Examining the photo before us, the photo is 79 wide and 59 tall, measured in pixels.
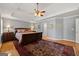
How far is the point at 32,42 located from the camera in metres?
2.33

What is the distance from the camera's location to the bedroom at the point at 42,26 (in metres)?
2.24

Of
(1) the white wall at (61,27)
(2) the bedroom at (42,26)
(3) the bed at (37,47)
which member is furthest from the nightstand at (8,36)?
(1) the white wall at (61,27)

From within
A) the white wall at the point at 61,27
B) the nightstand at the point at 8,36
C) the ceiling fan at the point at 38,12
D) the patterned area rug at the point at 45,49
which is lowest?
the patterned area rug at the point at 45,49

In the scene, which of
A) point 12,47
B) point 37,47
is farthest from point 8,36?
point 37,47

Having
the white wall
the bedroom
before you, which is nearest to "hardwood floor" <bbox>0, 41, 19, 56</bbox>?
the bedroom

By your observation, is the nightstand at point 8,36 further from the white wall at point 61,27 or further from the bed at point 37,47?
the white wall at point 61,27

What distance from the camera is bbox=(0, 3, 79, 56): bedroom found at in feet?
7.36

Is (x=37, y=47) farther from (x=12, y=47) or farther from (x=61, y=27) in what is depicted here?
(x=61, y=27)

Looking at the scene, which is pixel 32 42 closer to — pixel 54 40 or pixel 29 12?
pixel 54 40

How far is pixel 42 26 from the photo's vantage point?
2.36 m

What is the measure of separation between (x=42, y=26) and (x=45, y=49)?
525 millimetres

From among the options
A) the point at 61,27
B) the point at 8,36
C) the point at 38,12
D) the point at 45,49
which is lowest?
the point at 45,49

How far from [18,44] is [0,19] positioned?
67 cm

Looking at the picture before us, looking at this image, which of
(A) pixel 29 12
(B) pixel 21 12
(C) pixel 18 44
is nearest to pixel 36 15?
(A) pixel 29 12
